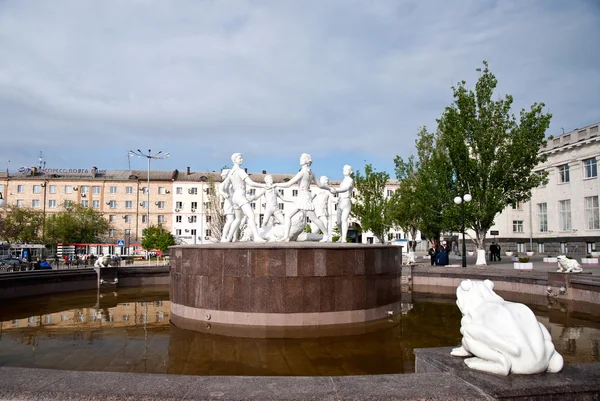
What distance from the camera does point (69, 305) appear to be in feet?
49.8

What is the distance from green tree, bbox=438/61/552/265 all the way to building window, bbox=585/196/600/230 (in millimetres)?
14944

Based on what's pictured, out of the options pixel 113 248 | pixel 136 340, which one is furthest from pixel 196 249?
pixel 113 248

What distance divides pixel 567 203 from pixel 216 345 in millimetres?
44974

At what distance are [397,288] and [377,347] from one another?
167 inches

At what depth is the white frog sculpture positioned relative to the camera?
4.02 meters

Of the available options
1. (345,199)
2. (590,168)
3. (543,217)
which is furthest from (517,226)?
(345,199)

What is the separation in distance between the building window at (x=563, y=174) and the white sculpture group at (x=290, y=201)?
38203 millimetres

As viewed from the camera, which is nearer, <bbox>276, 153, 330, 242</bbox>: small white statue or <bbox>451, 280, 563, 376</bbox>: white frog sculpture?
<bbox>451, 280, 563, 376</bbox>: white frog sculpture

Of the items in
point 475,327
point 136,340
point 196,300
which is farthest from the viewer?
point 196,300

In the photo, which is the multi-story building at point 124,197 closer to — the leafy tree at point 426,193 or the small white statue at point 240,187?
the leafy tree at point 426,193

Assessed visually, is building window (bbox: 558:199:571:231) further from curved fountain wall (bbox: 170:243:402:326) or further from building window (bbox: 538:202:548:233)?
curved fountain wall (bbox: 170:243:402:326)

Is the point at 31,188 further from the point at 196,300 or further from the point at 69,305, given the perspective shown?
the point at 196,300

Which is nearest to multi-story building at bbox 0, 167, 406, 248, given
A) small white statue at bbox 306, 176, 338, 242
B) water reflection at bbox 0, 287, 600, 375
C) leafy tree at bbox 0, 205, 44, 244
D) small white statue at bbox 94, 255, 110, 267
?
leafy tree at bbox 0, 205, 44, 244

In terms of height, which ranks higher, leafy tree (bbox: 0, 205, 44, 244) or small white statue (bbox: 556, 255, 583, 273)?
leafy tree (bbox: 0, 205, 44, 244)
